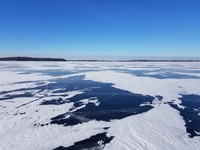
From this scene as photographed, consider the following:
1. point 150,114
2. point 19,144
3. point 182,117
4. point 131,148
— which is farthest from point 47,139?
point 182,117

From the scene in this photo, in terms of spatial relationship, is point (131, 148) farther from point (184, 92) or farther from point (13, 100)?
point (184, 92)

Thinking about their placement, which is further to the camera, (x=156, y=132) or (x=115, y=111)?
(x=115, y=111)

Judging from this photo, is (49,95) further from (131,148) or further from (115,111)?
(131,148)

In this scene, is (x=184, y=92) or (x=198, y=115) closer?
(x=198, y=115)

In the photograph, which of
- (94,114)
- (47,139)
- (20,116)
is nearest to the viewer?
(47,139)

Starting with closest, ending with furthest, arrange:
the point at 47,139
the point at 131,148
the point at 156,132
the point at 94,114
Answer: the point at 131,148 → the point at 47,139 → the point at 156,132 → the point at 94,114

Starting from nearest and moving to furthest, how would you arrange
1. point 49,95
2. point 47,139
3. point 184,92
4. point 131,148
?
point 131,148, point 47,139, point 49,95, point 184,92

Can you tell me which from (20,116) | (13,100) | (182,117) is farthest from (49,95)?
(182,117)

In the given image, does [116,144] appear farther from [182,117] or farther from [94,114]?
[182,117]

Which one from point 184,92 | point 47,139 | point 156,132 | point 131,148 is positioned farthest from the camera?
point 184,92
